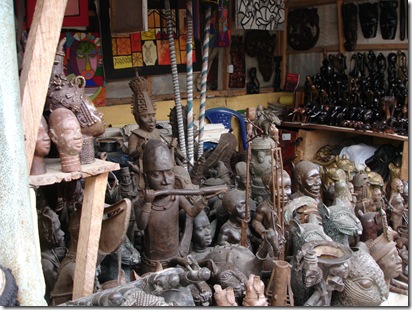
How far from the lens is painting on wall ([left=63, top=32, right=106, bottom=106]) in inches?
199

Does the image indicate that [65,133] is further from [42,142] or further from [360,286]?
[360,286]

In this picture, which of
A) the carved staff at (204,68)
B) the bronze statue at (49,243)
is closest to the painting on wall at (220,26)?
the carved staff at (204,68)

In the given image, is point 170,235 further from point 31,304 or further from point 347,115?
point 347,115

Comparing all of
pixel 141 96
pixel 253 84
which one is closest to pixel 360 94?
pixel 253 84

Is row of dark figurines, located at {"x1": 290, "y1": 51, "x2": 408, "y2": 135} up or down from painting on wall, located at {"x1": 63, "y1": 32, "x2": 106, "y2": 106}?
down

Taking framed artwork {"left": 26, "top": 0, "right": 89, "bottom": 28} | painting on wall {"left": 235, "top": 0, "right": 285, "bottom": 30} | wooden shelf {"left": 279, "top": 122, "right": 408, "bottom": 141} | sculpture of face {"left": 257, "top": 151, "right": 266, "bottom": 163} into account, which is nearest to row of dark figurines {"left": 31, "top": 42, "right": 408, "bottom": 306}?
sculpture of face {"left": 257, "top": 151, "right": 266, "bottom": 163}

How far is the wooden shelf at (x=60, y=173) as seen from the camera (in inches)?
63.2

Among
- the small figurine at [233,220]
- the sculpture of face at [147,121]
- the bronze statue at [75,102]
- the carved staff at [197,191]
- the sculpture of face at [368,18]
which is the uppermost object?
the sculpture of face at [368,18]

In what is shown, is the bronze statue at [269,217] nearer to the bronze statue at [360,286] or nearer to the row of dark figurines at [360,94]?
the bronze statue at [360,286]

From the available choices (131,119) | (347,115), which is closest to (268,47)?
(347,115)

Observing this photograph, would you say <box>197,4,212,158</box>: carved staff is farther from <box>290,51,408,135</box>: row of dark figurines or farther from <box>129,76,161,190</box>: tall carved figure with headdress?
<box>290,51,408,135</box>: row of dark figurines

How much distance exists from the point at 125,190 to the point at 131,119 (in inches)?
104

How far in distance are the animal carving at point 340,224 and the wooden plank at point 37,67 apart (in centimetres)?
Result: 158

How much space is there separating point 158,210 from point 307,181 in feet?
3.07
